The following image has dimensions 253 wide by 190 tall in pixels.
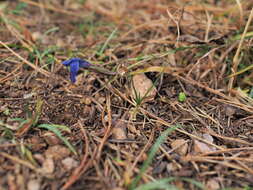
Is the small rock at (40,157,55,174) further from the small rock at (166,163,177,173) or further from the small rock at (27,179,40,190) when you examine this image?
the small rock at (166,163,177,173)

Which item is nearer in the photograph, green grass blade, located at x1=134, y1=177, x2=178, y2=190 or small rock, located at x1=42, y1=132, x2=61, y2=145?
green grass blade, located at x1=134, y1=177, x2=178, y2=190

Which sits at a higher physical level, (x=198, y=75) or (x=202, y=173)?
(x=198, y=75)

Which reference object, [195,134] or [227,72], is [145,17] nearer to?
[227,72]

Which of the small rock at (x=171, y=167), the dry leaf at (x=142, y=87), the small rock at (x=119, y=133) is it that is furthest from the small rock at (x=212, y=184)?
the dry leaf at (x=142, y=87)

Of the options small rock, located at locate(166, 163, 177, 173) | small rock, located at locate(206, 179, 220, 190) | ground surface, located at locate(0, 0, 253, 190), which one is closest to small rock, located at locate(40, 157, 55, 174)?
ground surface, located at locate(0, 0, 253, 190)

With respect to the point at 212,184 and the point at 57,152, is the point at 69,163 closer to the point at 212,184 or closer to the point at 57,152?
the point at 57,152

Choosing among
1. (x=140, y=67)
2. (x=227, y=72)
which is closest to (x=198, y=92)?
(x=227, y=72)

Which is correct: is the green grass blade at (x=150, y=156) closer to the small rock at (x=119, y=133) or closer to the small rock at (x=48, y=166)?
the small rock at (x=119, y=133)
